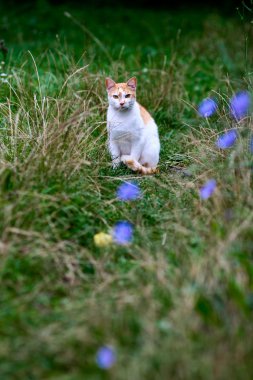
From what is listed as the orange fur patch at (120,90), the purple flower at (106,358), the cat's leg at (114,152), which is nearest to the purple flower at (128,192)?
the cat's leg at (114,152)

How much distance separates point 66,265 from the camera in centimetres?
311

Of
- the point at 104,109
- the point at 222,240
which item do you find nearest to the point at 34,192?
the point at 222,240

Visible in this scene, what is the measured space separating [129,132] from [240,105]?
36.7 inches

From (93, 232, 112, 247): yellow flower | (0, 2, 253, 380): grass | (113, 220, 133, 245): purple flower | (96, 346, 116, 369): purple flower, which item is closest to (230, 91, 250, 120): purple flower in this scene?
(0, 2, 253, 380): grass

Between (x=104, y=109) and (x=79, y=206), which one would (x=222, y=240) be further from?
(x=104, y=109)

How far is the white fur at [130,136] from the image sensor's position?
4594 mm

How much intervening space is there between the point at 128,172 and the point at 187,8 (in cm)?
773

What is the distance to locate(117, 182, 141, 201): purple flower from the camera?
374 centimetres

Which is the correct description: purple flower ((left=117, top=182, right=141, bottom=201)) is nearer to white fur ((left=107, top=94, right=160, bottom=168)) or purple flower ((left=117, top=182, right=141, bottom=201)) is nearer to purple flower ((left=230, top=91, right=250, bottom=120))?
white fur ((left=107, top=94, right=160, bottom=168))

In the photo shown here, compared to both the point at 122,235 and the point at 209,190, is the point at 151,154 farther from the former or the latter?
the point at 122,235

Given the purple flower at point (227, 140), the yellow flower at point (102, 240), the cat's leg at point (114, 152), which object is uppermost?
the purple flower at point (227, 140)

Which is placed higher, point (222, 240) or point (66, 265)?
point (222, 240)

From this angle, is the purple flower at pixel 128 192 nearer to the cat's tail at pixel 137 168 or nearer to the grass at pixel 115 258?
the grass at pixel 115 258

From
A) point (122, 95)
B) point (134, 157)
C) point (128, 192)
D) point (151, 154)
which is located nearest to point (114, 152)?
point (134, 157)
